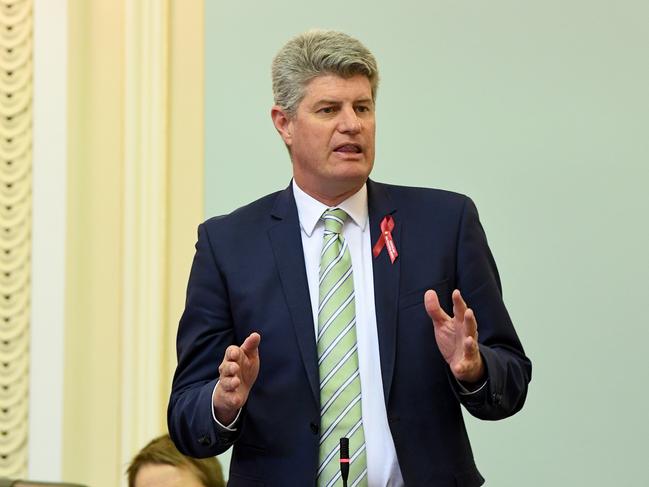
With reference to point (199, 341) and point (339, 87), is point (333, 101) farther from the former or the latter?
point (199, 341)

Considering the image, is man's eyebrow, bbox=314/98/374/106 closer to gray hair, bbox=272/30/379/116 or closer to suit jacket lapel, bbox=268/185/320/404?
Answer: gray hair, bbox=272/30/379/116

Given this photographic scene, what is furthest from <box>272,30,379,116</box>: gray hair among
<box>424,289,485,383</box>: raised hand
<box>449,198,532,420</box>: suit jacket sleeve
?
<box>424,289,485,383</box>: raised hand

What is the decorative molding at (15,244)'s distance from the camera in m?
3.99

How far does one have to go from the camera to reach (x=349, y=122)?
8.55 ft

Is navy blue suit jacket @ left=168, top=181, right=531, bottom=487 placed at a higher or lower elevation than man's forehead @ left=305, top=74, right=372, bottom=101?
lower

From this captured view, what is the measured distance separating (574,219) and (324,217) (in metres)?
1.50

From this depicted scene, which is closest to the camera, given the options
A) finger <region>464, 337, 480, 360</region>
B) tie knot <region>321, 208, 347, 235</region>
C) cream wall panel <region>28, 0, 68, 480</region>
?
finger <region>464, 337, 480, 360</region>

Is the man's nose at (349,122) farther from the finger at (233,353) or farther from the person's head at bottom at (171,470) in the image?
the person's head at bottom at (171,470)

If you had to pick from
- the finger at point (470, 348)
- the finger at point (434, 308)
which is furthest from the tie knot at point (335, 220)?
the finger at point (470, 348)

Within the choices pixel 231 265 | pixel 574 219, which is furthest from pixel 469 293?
pixel 574 219

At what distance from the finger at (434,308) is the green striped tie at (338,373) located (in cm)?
22

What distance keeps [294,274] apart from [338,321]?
143 mm

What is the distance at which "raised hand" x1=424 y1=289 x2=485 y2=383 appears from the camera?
231 cm

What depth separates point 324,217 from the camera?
2656mm
